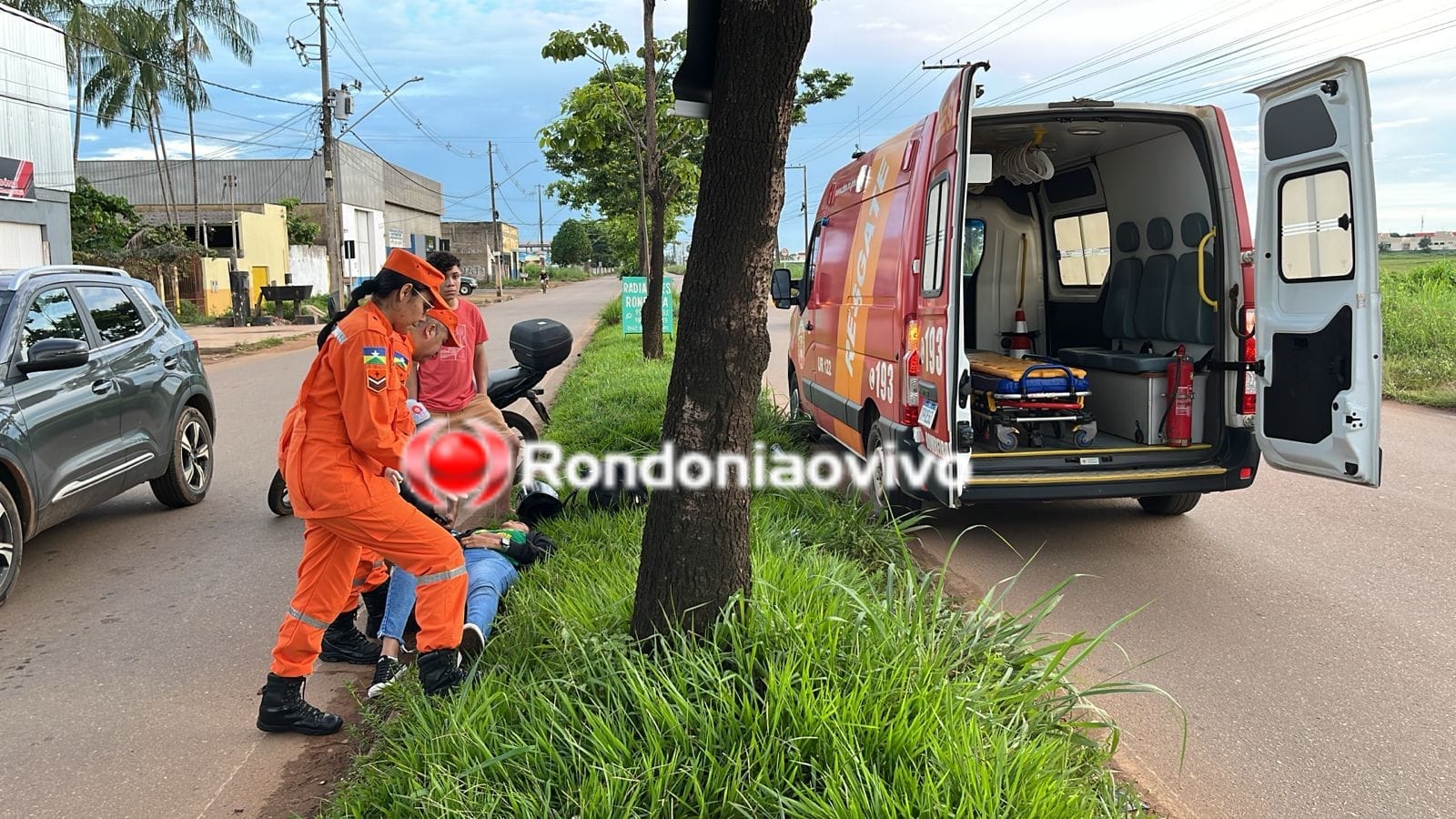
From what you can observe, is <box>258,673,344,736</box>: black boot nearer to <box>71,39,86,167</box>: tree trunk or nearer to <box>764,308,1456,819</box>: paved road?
<box>764,308,1456,819</box>: paved road

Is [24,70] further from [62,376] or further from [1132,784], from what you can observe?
[1132,784]

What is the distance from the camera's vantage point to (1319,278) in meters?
4.72

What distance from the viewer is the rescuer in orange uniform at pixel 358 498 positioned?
3514mm

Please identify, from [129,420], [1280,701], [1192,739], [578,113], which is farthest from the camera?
[578,113]

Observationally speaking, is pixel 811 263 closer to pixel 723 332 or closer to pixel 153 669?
pixel 723 332

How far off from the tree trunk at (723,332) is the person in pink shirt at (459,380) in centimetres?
289

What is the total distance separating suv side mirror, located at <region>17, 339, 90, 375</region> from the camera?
529cm

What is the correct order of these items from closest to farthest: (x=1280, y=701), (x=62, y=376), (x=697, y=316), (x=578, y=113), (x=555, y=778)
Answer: (x=555, y=778)
(x=697, y=316)
(x=1280, y=701)
(x=62, y=376)
(x=578, y=113)

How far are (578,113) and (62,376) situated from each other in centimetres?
981

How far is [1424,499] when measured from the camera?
682 centimetres

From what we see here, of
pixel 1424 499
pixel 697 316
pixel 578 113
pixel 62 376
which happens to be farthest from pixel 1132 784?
pixel 578 113

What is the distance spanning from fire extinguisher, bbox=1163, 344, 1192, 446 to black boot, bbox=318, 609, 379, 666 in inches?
179

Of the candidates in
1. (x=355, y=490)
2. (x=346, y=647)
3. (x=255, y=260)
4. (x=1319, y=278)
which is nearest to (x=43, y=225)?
(x=255, y=260)

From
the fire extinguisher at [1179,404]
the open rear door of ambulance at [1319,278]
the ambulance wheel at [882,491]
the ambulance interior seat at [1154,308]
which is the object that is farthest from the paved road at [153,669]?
the ambulance interior seat at [1154,308]
